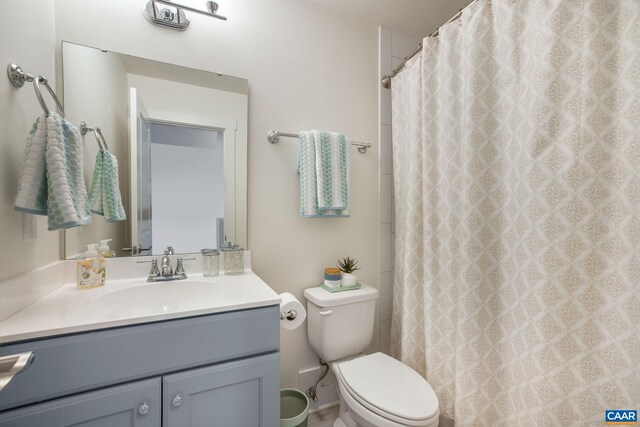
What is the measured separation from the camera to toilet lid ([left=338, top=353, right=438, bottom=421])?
0.99 m

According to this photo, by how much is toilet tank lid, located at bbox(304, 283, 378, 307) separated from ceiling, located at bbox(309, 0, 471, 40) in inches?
62.9

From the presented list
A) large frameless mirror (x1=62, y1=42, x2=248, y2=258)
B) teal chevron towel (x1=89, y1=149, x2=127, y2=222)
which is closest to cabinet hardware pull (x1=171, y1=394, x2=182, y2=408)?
large frameless mirror (x1=62, y1=42, x2=248, y2=258)

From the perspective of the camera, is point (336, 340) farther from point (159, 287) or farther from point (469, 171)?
point (469, 171)


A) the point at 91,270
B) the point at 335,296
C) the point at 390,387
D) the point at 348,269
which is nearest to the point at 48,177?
the point at 91,270

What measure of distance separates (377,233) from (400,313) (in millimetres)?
499

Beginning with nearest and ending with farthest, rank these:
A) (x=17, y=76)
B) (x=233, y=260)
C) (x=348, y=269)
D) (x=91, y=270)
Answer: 1. (x=17, y=76)
2. (x=91, y=270)
3. (x=233, y=260)
4. (x=348, y=269)

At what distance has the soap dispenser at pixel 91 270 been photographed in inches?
40.9

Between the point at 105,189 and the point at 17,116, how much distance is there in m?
0.34

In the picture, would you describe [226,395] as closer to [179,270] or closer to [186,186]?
[179,270]

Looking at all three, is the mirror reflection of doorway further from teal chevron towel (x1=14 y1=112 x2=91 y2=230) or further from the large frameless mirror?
teal chevron towel (x1=14 y1=112 x2=91 y2=230)

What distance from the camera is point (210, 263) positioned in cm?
126

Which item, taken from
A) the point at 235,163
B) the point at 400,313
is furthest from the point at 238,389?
the point at 400,313

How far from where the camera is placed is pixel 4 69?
793 mm

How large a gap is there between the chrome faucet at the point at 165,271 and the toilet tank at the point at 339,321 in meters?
0.63
